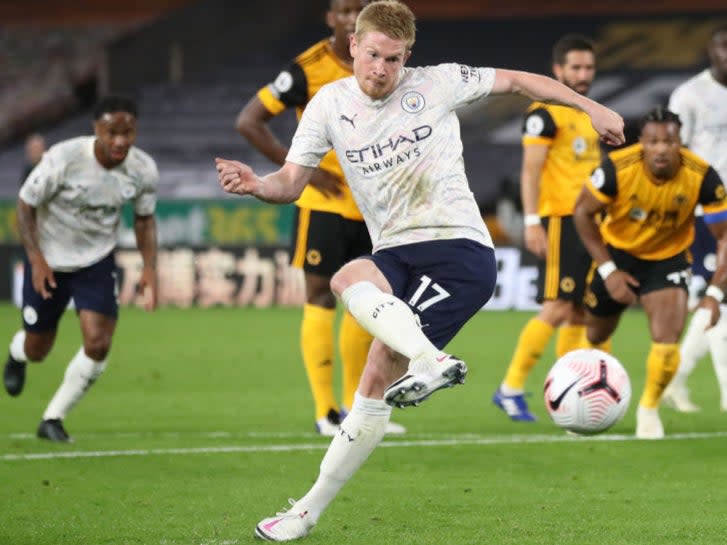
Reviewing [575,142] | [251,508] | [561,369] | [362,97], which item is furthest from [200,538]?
[575,142]

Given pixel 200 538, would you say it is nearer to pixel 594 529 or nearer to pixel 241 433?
pixel 594 529

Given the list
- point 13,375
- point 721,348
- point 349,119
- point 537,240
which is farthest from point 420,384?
point 721,348

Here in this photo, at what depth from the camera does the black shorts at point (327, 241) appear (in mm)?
8969

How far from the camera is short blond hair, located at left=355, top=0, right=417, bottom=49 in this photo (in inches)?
229

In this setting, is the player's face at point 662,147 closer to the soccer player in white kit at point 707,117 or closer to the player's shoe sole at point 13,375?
the soccer player in white kit at point 707,117

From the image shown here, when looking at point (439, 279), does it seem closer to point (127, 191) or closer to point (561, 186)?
point (127, 191)

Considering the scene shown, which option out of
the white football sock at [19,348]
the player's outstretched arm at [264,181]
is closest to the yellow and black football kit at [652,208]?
the player's outstretched arm at [264,181]

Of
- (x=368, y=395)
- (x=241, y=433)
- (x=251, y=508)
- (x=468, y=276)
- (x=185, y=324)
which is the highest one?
(x=468, y=276)

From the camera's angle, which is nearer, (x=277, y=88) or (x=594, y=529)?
(x=594, y=529)

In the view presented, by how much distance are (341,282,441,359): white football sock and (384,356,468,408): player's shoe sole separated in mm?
140

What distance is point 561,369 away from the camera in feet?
25.9

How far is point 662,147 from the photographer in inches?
340

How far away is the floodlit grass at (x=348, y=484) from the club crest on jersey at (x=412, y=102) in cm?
156

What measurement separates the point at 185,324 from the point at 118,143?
31.6ft
